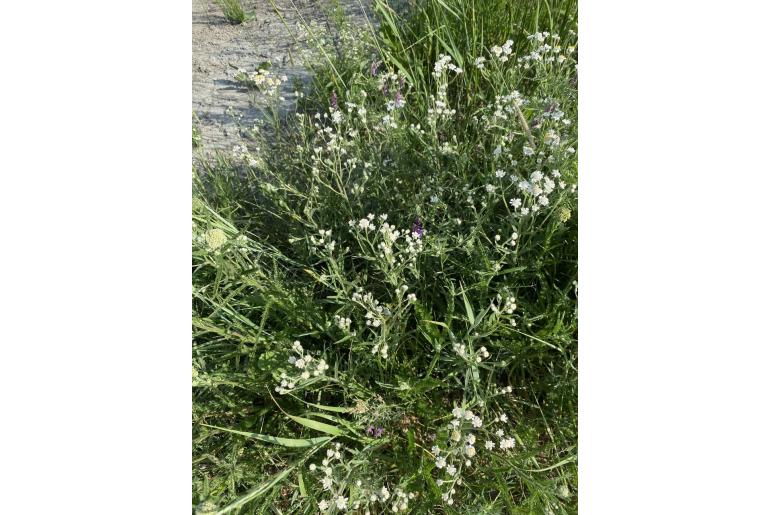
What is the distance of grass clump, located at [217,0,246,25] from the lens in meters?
1.26

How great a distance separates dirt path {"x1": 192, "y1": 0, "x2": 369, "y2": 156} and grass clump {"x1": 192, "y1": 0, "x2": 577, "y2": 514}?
0.11 m

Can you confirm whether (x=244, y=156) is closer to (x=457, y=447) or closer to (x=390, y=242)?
(x=390, y=242)

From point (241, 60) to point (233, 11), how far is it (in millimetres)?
135

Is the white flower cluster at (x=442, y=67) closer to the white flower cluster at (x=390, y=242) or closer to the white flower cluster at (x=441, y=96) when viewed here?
the white flower cluster at (x=441, y=96)

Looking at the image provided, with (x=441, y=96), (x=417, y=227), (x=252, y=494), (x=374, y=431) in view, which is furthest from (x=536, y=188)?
(x=252, y=494)

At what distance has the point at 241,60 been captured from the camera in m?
1.37

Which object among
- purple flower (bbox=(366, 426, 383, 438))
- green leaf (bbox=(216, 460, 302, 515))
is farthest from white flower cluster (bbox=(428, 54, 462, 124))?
green leaf (bbox=(216, 460, 302, 515))

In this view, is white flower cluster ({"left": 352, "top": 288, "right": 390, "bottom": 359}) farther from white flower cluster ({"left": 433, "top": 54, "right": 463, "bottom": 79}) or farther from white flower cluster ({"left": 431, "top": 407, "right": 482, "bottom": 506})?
white flower cluster ({"left": 433, "top": 54, "right": 463, "bottom": 79})
